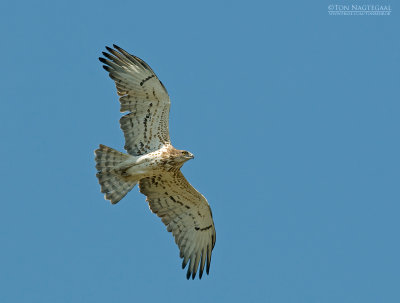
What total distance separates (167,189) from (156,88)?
208 centimetres

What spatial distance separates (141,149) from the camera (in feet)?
52.5

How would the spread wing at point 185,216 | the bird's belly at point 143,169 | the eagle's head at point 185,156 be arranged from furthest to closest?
1. the spread wing at point 185,216
2. the bird's belly at point 143,169
3. the eagle's head at point 185,156

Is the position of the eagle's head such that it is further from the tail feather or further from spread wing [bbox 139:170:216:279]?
the tail feather

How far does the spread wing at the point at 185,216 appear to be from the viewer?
16.3 m

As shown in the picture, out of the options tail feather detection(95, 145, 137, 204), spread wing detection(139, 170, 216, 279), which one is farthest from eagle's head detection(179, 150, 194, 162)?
tail feather detection(95, 145, 137, 204)

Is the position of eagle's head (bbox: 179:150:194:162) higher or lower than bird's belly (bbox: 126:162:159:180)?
higher

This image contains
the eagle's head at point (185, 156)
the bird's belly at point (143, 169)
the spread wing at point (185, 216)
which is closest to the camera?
the eagle's head at point (185, 156)

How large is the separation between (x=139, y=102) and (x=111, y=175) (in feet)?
5.00

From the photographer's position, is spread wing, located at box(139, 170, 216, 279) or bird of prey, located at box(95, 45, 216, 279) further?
spread wing, located at box(139, 170, 216, 279)

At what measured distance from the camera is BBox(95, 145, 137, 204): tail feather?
15.8m

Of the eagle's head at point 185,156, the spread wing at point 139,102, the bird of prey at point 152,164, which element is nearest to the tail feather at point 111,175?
the bird of prey at point 152,164

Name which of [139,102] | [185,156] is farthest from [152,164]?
[139,102]

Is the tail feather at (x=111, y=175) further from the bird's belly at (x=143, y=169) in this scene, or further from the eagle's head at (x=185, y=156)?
the eagle's head at (x=185, y=156)

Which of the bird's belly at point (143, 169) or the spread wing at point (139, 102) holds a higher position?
the spread wing at point (139, 102)
